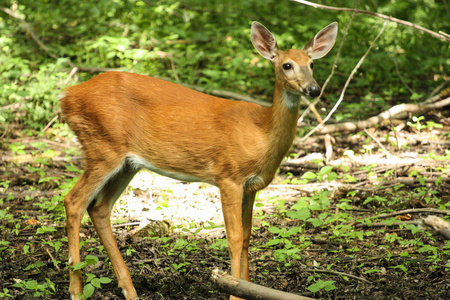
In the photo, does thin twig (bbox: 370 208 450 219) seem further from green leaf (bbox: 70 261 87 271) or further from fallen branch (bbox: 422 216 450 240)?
green leaf (bbox: 70 261 87 271)

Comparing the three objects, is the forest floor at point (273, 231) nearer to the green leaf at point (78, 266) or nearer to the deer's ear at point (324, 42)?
the green leaf at point (78, 266)

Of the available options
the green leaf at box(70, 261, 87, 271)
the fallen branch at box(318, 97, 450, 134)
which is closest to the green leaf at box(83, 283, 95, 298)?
the green leaf at box(70, 261, 87, 271)

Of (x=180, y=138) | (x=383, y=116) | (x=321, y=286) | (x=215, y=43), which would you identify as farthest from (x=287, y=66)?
(x=215, y=43)

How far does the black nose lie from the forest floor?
1.08 metres

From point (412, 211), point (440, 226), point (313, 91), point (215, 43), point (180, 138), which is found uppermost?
point (313, 91)

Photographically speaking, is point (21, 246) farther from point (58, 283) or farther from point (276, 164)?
point (276, 164)

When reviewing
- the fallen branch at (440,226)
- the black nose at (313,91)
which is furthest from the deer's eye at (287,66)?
the fallen branch at (440,226)

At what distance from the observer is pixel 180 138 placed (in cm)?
424

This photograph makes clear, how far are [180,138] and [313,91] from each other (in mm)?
1168

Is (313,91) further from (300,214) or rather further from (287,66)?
(300,214)

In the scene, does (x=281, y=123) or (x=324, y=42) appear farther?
(x=324, y=42)

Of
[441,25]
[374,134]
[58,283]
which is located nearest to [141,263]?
[58,283]

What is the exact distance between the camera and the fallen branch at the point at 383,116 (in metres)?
7.93

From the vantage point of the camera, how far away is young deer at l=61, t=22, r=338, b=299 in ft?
13.3
